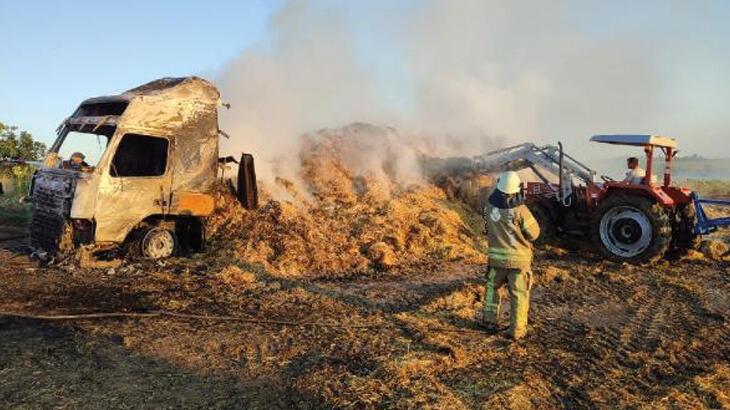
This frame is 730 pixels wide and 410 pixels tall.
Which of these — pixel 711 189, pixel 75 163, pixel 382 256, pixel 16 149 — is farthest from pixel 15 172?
pixel 711 189

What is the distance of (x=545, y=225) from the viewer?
11.3 metres

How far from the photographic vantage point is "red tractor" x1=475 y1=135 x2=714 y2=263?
384 inches

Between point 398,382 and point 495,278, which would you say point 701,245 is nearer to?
point 495,278

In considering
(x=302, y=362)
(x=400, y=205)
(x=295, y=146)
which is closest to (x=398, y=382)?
(x=302, y=362)

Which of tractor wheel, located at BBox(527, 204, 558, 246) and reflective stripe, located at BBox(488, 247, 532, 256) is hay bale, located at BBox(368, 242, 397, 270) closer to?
reflective stripe, located at BBox(488, 247, 532, 256)

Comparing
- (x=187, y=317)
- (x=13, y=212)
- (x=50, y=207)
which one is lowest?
(x=187, y=317)

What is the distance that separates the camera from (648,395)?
432 centimetres

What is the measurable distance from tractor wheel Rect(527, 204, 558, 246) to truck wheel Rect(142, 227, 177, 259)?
22.7 ft

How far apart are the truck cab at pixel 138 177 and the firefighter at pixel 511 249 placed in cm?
538

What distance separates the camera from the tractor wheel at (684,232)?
1020 cm

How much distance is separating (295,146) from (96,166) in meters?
4.86

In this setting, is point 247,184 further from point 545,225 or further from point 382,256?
point 545,225

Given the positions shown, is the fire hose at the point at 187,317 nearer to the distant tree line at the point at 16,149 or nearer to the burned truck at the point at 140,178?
the burned truck at the point at 140,178

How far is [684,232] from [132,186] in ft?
31.7
